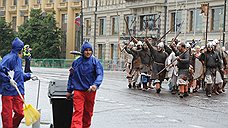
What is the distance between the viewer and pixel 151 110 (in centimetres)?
1598

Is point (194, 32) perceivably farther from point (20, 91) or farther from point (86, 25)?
point (20, 91)

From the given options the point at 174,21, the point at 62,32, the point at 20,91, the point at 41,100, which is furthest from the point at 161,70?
the point at 62,32

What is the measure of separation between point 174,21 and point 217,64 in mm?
37284

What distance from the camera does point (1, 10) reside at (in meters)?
93.5

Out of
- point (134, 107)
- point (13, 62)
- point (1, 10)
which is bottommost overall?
point (134, 107)

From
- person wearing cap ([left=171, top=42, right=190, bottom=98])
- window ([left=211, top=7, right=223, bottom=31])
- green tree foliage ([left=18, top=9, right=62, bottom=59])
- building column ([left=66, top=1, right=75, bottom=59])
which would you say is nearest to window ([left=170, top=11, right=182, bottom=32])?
window ([left=211, top=7, right=223, bottom=31])

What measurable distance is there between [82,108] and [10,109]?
4.30ft

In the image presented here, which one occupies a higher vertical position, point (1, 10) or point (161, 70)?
point (1, 10)

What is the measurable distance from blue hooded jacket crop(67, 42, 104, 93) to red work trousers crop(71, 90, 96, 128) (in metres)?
0.12

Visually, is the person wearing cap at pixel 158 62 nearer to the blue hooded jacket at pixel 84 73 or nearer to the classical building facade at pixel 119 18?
the blue hooded jacket at pixel 84 73

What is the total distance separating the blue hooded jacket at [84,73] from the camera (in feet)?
34.9

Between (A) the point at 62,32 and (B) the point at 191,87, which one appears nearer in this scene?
(B) the point at 191,87

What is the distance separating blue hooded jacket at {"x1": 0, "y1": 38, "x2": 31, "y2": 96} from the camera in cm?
1073

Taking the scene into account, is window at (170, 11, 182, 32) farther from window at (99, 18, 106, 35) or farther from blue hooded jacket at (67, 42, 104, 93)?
blue hooded jacket at (67, 42, 104, 93)
